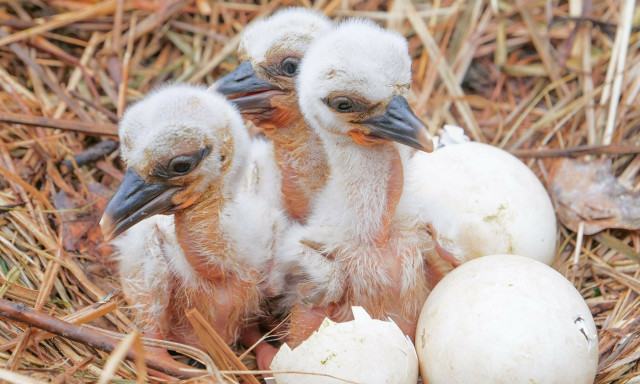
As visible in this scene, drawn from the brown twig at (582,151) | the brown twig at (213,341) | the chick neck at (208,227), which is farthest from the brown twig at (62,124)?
the brown twig at (582,151)

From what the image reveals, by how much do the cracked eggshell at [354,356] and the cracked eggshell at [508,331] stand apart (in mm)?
91

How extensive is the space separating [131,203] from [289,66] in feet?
2.31

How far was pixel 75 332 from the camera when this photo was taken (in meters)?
1.71

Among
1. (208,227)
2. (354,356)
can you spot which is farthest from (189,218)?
(354,356)

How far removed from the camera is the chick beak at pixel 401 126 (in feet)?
5.77

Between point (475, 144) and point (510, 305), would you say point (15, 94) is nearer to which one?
point (475, 144)

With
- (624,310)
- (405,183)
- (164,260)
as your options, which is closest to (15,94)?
(164,260)

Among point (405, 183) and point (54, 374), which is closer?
point (54, 374)

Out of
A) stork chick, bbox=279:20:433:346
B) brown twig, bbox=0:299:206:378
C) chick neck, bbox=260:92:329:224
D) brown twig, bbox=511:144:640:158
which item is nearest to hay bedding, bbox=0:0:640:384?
brown twig, bbox=511:144:640:158

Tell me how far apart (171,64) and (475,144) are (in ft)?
4.91

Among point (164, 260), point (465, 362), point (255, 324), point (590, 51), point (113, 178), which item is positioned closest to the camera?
point (465, 362)

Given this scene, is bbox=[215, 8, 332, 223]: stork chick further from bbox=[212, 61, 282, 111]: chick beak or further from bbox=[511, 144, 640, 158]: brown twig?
bbox=[511, 144, 640, 158]: brown twig

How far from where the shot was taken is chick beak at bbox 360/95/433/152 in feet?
5.77

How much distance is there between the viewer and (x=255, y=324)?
90.0 inches
